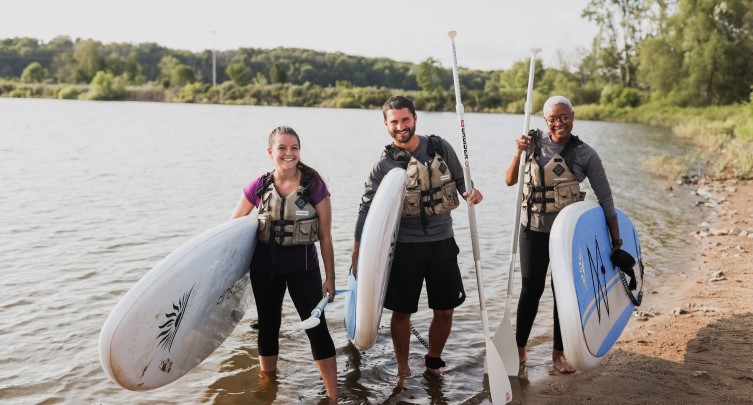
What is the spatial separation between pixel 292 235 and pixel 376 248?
1.63ft

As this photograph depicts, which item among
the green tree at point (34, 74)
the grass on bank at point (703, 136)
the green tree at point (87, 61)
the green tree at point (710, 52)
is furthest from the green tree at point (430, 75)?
the green tree at point (34, 74)

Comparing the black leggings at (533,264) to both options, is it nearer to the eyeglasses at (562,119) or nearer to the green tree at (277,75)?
the eyeglasses at (562,119)

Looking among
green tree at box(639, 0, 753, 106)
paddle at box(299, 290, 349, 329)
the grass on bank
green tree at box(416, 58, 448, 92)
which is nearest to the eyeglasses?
paddle at box(299, 290, 349, 329)

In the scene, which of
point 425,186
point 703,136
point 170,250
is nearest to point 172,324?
point 425,186

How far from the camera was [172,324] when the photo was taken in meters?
3.72

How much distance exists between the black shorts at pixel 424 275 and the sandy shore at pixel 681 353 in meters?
0.86

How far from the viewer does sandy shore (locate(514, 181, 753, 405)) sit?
13.0 feet

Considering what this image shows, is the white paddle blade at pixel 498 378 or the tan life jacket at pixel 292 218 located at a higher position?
the tan life jacket at pixel 292 218

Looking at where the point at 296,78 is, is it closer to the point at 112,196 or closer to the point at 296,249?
the point at 112,196

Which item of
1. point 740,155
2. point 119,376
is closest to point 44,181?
point 119,376

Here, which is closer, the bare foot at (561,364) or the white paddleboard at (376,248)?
the white paddleboard at (376,248)

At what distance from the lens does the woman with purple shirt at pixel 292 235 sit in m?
3.76

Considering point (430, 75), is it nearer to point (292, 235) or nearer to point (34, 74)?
point (34, 74)

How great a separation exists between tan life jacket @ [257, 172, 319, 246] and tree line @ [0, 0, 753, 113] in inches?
1805
